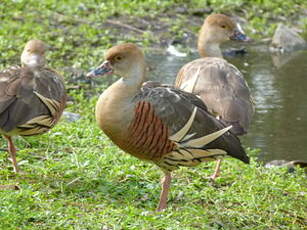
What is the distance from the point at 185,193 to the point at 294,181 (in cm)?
143

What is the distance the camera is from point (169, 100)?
6.38 m

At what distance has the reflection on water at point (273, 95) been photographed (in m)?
9.31

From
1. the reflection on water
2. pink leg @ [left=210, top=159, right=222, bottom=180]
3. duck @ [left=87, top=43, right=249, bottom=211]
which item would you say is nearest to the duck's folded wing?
duck @ [left=87, top=43, right=249, bottom=211]

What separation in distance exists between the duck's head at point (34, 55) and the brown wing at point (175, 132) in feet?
4.69

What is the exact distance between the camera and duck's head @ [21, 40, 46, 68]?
23.9ft

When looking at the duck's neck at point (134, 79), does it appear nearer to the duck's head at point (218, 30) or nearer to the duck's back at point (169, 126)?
the duck's back at point (169, 126)

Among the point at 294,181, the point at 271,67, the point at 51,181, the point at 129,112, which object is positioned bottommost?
the point at 271,67

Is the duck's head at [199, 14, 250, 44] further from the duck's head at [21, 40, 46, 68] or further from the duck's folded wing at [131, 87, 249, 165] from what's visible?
the duck's folded wing at [131, 87, 249, 165]

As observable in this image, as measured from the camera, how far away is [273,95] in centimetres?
1098

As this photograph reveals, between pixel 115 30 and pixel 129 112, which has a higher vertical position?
pixel 129 112

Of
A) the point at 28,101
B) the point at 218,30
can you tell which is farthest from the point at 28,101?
the point at 218,30

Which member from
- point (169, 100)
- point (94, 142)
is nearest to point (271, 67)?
point (94, 142)

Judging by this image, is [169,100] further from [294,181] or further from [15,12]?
[15,12]

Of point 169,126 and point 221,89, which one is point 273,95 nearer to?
point 221,89
